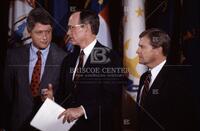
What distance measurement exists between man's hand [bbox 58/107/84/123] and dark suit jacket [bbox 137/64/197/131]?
328 millimetres

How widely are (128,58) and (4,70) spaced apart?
A: 0.70 m

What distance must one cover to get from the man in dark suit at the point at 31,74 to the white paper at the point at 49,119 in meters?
0.03

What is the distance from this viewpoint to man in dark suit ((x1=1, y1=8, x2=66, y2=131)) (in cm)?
195

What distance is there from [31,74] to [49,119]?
27cm

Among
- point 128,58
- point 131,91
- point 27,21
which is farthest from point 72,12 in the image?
point 131,91

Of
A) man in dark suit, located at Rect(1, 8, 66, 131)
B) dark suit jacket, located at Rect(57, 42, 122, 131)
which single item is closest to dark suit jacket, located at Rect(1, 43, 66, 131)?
man in dark suit, located at Rect(1, 8, 66, 131)

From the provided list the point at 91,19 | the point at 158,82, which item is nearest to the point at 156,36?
the point at 158,82

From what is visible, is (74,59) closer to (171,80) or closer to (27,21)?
(27,21)

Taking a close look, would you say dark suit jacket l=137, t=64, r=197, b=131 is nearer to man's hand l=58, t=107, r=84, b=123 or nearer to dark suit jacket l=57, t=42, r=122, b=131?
dark suit jacket l=57, t=42, r=122, b=131

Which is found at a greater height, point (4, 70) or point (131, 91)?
point (4, 70)

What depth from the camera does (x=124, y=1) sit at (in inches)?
76.6

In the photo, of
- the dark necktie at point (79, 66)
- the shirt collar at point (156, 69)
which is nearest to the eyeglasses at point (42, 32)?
the dark necktie at point (79, 66)

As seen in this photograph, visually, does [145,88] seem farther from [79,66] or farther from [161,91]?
[79,66]

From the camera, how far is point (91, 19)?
1.95m
